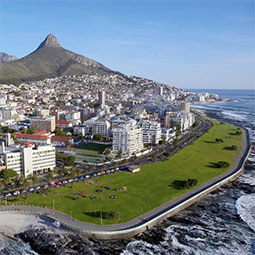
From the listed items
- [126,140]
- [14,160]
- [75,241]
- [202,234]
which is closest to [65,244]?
[75,241]

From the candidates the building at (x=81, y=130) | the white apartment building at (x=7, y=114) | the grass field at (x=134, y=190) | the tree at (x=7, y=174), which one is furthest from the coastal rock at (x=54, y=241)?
the white apartment building at (x=7, y=114)

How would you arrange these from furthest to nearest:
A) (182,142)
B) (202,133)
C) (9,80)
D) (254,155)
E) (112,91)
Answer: (112,91) → (9,80) → (202,133) → (182,142) → (254,155)

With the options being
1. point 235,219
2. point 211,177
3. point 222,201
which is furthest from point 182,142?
point 235,219

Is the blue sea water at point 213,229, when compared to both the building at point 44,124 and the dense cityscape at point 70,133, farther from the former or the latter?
the building at point 44,124

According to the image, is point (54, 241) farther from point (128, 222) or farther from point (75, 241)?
point (128, 222)

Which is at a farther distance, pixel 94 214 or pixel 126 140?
pixel 126 140

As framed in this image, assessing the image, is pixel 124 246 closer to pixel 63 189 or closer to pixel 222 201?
pixel 63 189
